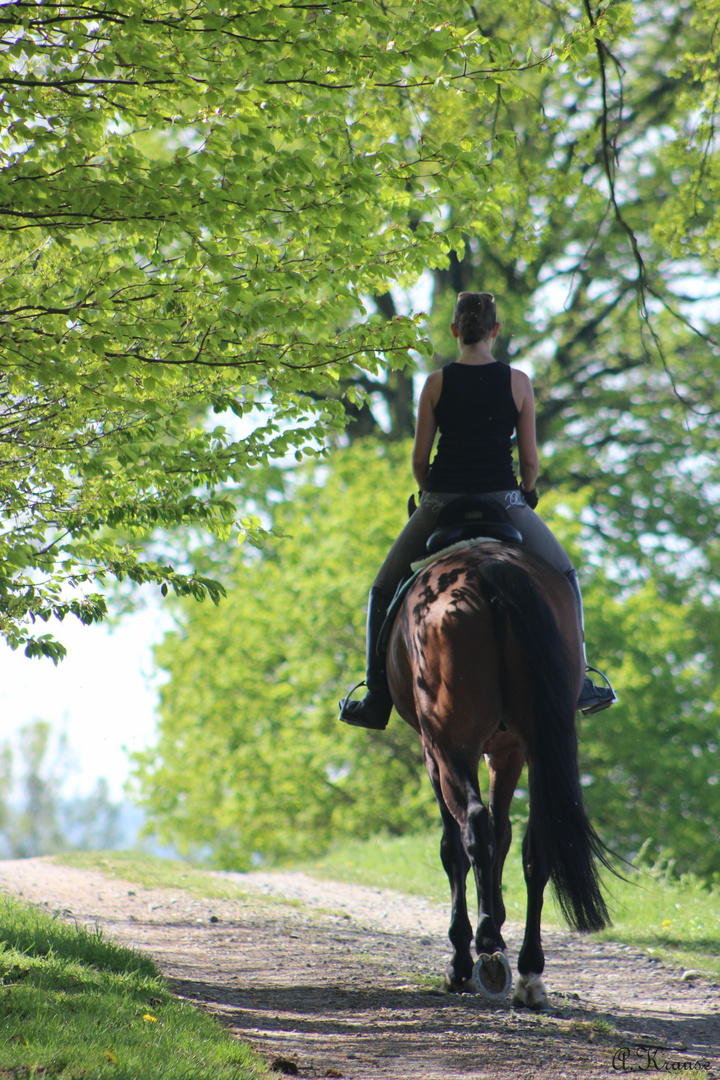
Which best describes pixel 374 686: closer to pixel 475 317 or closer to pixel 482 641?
pixel 482 641

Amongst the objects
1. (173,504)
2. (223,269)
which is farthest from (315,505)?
(223,269)

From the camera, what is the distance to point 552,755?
177 inches

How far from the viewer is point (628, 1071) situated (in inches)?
142

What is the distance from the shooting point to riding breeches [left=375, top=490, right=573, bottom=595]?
536 centimetres

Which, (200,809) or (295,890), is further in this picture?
(200,809)

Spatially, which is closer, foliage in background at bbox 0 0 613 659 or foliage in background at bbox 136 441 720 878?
foliage in background at bbox 0 0 613 659

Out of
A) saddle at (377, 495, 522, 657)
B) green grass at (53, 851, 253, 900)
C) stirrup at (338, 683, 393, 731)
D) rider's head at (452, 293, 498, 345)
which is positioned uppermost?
rider's head at (452, 293, 498, 345)

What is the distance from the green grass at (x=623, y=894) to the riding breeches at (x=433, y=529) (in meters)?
1.78

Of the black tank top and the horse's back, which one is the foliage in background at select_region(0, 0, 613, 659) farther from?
the horse's back

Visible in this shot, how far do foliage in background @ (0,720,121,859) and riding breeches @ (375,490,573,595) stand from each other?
4862 centimetres

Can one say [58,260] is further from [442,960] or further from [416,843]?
[416,843]

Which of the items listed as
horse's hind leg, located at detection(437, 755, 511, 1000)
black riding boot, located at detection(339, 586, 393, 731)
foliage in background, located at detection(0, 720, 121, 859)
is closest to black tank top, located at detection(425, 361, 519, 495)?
black riding boot, located at detection(339, 586, 393, 731)

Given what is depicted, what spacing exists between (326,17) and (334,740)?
11.5 meters

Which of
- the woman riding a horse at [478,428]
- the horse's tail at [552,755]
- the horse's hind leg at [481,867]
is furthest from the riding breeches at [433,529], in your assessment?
the horse's hind leg at [481,867]
